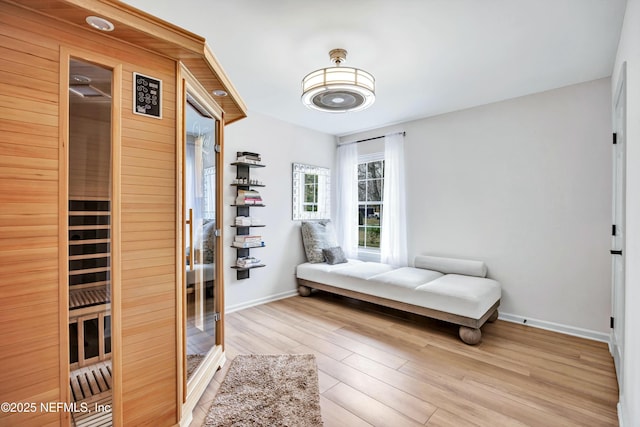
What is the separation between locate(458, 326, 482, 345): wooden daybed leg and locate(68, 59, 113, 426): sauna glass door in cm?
283

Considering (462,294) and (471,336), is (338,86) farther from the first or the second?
(471,336)

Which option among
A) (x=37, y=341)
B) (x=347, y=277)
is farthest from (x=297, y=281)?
(x=37, y=341)

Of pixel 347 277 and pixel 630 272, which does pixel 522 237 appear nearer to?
pixel 630 272

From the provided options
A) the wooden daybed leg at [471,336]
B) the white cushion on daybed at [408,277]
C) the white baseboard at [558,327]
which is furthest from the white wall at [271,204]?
the white baseboard at [558,327]

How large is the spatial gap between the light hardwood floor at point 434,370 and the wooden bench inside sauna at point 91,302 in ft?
2.13

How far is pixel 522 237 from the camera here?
331 centimetres

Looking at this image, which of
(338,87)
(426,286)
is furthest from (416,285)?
(338,87)

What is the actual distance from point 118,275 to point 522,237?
12.7ft

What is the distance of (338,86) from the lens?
226 centimetres

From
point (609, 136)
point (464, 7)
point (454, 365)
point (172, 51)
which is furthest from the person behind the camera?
point (609, 136)

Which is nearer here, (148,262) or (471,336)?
(148,262)

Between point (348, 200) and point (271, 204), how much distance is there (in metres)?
1.42

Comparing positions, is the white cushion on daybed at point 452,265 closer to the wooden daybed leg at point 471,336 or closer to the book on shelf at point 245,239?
the wooden daybed leg at point 471,336

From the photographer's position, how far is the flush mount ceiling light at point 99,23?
49.7 inches
